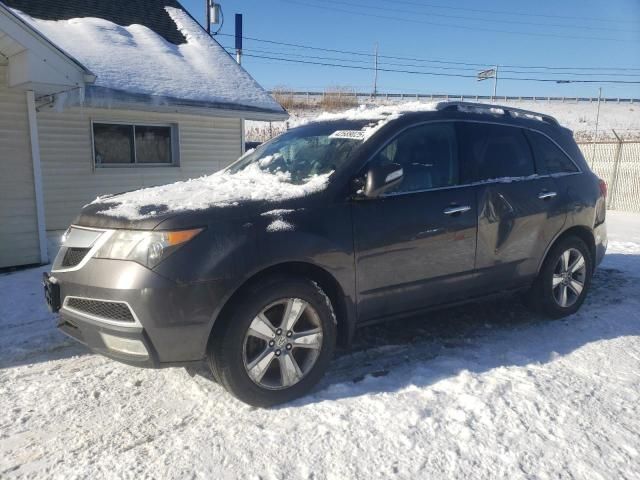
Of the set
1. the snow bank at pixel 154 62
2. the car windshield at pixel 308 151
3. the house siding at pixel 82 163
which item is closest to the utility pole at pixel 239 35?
the snow bank at pixel 154 62

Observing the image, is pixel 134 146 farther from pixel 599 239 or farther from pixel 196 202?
pixel 599 239

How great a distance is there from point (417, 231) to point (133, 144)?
25.6ft

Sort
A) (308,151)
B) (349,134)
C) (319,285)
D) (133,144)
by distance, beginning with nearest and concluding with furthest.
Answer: (319,285)
(349,134)
(308,151)
(133,144)

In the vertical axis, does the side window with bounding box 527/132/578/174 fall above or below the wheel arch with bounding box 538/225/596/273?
above

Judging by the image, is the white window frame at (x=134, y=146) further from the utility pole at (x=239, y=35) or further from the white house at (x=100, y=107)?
the utility pole at (x=239, y=35)

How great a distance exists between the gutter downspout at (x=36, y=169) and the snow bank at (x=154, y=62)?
4.04 feet

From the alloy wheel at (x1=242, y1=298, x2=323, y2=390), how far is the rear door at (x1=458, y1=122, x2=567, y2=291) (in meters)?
1.55

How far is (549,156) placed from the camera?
15.3 feet

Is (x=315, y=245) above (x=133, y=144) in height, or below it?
below

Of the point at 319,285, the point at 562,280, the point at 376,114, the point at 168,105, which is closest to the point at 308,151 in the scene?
the point at 376,114

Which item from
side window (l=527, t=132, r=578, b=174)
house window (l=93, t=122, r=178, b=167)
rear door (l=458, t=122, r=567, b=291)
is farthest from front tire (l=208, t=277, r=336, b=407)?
house window (l=93, t=122, r=178, b=167)

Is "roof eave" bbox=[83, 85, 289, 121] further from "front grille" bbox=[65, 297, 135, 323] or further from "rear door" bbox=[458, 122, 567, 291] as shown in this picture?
"rear door" bbox=[458, 122, 567, 291]

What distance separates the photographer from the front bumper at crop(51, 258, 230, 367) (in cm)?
278

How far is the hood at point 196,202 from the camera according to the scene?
2922 millimetres
